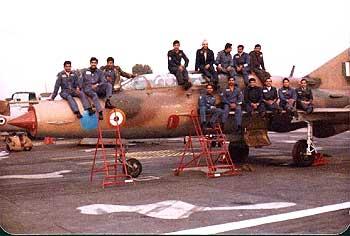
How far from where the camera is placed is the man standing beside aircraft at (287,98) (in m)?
14.9

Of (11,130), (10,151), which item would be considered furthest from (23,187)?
(11,130)

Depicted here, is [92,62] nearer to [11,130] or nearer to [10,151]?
[10,151]

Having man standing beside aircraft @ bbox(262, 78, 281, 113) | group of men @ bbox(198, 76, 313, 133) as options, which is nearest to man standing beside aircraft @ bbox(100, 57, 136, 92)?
group of men @ bbox(198, 76, 313, 133)

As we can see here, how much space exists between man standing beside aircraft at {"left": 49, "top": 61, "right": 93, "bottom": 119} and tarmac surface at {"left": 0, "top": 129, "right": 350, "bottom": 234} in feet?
6.53

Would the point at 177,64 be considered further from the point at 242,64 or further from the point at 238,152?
the point at 238,152

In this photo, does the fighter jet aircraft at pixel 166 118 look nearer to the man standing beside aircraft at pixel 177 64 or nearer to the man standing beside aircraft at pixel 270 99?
the man standing beside aircraft at pixel 177 64

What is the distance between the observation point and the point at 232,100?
1402 centimetres

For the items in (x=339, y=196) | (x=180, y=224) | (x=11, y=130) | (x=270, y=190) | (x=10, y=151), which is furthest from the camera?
(x=11, y=130)

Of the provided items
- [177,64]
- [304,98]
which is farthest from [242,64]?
[177,64]

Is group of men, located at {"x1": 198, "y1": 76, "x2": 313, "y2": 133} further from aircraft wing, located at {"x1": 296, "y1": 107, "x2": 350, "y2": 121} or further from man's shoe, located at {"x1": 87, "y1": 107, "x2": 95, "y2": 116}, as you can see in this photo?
man's shoe, located at {"x1": 87, "y1": 107, "x2": 95, "y2": 116}

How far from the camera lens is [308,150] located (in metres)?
15.0

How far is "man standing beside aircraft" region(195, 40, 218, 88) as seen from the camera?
48.0 ft

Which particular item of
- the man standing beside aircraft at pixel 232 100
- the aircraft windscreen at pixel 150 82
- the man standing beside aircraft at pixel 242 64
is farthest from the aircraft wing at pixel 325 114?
the aircraft windscreen at pixel 150 82

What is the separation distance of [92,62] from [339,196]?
272 inches
